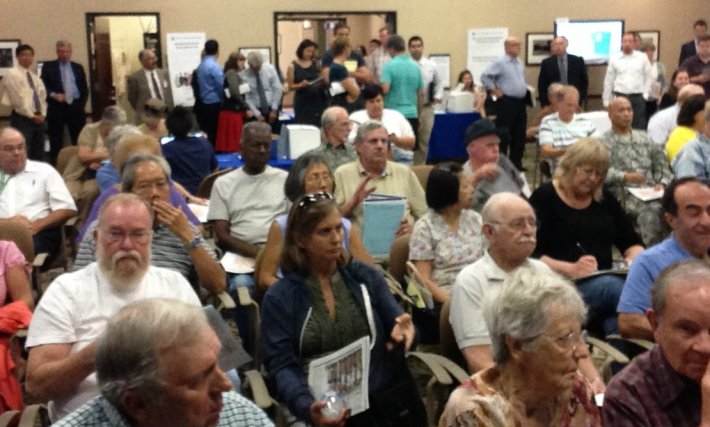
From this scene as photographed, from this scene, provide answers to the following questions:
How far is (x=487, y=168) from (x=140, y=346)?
398 centimetres

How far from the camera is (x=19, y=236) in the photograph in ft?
15.1

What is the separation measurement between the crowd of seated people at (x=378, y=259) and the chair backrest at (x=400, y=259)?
119mm

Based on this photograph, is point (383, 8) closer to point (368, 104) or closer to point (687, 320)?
point (368, 104)

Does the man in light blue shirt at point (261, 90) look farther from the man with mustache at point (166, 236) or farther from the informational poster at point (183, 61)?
the man with mustache at point (166, 236)

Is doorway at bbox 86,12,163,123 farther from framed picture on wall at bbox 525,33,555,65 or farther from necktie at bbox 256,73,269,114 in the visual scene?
framed picture on wall at bbox 525,33,555,65

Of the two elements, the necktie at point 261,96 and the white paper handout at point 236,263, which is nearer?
the white paper handout at point 236,263

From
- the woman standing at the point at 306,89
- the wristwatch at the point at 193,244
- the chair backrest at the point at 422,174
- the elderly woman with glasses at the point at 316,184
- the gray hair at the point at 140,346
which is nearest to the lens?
the gray hair at the point at 140,346

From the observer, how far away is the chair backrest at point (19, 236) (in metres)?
4.57

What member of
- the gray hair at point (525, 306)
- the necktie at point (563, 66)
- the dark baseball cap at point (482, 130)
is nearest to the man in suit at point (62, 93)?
the necktie at point (563, 66)

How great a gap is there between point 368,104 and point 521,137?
4431mm

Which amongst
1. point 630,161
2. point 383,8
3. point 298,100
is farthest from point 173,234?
point 383,8

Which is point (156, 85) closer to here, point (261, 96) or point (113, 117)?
point (261, 96)

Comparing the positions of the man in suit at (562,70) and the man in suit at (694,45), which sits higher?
the man in suit at (694,45)

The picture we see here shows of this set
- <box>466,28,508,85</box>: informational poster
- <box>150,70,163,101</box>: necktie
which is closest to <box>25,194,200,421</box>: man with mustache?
<box>150,70,163,101</box>: necktie
